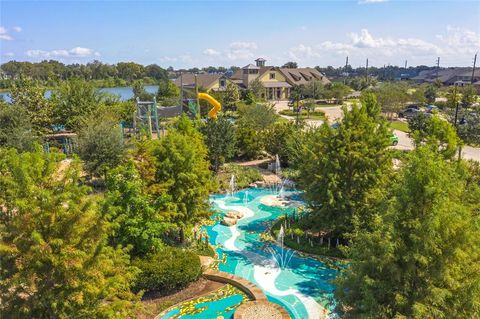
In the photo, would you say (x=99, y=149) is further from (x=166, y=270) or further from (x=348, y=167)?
(x=348, y=167)

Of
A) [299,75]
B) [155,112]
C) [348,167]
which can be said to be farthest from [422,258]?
[299,75]

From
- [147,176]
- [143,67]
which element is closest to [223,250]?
[147,176]

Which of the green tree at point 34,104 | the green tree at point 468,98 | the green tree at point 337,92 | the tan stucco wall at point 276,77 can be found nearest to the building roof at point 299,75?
the tan stucco wall at point 276,77

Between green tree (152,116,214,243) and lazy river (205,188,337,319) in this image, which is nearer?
lazy river (205,188,337,319)

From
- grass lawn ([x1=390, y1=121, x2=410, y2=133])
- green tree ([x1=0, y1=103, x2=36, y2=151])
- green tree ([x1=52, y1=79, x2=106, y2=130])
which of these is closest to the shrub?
green tree ([x1=0, y1=103, x2=36, y2=151])

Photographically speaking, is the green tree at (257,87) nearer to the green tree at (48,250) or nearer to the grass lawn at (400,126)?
the grass lawn at (400,126)

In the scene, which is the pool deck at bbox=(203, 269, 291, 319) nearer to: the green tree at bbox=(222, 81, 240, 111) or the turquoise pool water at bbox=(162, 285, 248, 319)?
the turquoise pool water at bbox=(162, 285, 248, 319)

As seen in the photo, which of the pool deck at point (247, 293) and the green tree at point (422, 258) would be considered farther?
the pool deck at point (247, 293)
